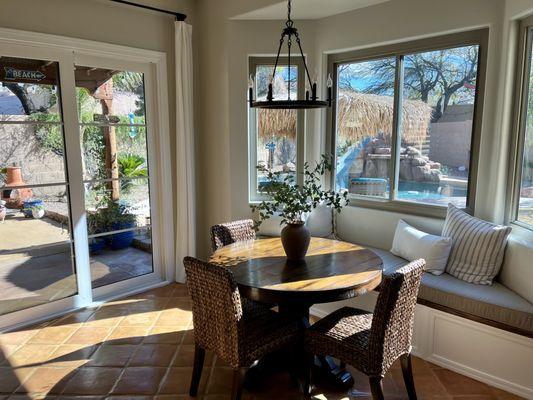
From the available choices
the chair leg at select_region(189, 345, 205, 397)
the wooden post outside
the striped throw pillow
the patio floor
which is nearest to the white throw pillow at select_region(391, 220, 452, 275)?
the striped throw pillow

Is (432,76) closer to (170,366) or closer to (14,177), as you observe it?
(170,366)

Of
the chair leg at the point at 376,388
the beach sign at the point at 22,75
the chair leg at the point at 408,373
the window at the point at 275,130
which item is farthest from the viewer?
the window at the point at 275,130

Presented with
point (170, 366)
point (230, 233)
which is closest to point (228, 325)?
point (170, 366)

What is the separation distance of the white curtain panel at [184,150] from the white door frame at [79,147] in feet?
0.38

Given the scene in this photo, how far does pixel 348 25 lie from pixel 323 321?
9.07 feet

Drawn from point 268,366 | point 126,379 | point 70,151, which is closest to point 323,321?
point 268,366

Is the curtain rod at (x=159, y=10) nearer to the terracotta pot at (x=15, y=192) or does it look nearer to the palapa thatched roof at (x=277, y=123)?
the palapa thatched roof at (x=277, y=123)

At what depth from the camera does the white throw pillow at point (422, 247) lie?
296 cm

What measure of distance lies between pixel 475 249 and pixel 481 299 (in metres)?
0.43

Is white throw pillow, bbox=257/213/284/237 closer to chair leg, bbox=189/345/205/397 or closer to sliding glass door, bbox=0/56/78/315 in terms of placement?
chair leg, bbox=189/345/205/397

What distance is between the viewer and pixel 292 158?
4.20m

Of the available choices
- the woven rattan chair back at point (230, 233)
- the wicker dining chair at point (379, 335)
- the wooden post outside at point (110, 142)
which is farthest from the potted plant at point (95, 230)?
the wicker dining chair at point (379, 335)

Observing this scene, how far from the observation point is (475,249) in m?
2.86

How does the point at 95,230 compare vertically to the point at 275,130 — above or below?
below
